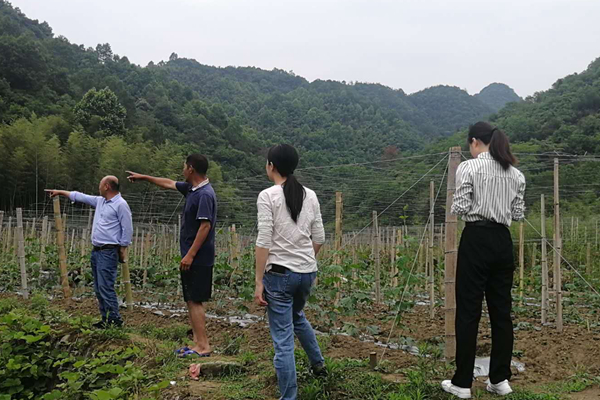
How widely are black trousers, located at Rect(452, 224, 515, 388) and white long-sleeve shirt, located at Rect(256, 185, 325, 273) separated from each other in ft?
2.61

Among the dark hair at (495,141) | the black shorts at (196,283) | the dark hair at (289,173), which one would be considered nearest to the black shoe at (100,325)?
the black shorts at (196,283)

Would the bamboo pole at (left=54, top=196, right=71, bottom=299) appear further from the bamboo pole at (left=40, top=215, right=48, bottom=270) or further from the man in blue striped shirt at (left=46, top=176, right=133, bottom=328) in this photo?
the bamboo pole at (left=40, top=215, right=48, bottom=270)

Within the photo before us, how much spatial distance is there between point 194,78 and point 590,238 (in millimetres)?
46500

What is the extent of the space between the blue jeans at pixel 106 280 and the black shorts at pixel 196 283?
3.65 ft

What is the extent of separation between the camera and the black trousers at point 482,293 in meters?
2.67

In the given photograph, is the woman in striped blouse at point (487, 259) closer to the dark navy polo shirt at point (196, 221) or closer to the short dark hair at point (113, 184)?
the dark navy polo shirt at point (196, 221)

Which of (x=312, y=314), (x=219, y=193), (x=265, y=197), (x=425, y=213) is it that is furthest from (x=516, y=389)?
(x=219, y=193)

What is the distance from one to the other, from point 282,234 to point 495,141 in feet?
4.07

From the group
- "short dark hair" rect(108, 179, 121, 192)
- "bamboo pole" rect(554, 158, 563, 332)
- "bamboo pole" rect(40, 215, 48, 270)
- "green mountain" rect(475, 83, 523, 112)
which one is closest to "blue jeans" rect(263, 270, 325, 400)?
"short dark hair" rect(108, 179, 121, 192)

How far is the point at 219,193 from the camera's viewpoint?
40.9 feet

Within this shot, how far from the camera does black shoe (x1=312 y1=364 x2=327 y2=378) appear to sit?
2832 millimetres

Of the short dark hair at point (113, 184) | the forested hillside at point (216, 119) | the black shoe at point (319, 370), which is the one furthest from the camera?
the forested hillside at point (216, 119)

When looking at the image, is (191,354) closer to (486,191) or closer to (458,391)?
(458,391)

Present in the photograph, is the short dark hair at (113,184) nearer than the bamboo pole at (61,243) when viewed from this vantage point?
Yes
